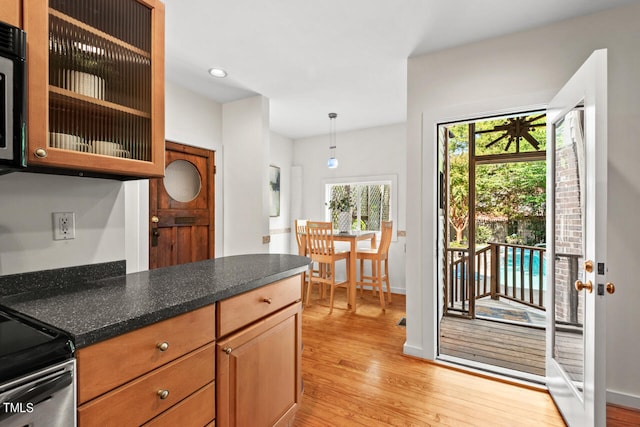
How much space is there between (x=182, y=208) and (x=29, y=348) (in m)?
2.77

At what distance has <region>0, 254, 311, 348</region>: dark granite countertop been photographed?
85 cm

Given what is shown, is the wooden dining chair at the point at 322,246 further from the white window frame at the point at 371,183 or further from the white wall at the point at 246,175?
the white window frame at the point at 371,183

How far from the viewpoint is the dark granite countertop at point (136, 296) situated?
2.79 feet

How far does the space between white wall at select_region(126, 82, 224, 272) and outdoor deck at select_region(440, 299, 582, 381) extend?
9.20ft

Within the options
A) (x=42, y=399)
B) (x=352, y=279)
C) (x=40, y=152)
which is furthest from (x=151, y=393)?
(x=352, y=279)

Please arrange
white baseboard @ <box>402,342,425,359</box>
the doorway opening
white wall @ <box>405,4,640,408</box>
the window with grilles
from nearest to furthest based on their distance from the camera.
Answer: white wall @ <box>405,4,640,408</box>, white baseboard @ <box>402,342,425,359</box>, the doorway opening, the window with grilles

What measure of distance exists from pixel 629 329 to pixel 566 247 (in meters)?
0.72

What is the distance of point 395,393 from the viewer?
201 centimetres

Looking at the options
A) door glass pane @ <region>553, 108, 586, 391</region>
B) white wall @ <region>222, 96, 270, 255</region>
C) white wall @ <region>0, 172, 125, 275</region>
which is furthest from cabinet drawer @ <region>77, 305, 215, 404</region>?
white wall @ <region>222, 96, 270, 255</region>

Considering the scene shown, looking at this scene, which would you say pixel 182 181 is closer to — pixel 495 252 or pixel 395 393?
pixel 395 393

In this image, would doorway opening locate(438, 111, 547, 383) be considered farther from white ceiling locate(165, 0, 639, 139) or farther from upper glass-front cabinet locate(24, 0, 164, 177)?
upper glass-front cabinet locate(24, 0, 164, 177)

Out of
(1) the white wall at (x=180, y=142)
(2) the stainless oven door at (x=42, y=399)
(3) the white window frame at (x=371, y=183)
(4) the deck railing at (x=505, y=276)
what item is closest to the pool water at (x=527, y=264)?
(4) the deck railing at (x=505, y=276)

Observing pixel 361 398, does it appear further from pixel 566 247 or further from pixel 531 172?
pixel 531 172

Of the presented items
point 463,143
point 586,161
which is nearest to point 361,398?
point 586,161
